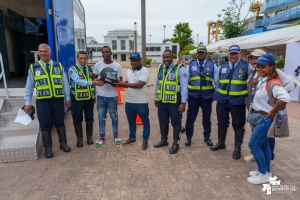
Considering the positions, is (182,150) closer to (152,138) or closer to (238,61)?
(152,138)

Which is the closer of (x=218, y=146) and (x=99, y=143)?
(x=218, y=146)

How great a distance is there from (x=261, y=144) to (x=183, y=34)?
5287 centimetres

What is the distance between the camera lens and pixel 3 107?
412cm

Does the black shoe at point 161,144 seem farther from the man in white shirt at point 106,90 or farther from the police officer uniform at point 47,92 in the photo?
the police officer uniform at point 47,92

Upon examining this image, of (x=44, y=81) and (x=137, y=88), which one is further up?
(x=44, y=81)

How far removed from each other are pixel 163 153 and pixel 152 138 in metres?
0.78

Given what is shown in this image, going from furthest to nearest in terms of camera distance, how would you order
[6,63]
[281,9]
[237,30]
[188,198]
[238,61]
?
1. [281,9]
2. [237,30]
3. [6,63]
4. [238,61]
5. [188,198]

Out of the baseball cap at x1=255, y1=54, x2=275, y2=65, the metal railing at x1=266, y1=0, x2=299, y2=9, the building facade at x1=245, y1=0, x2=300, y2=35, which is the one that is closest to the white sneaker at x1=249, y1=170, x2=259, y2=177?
the baseball cap at x1=255, y1=54, x2=275, y2=65

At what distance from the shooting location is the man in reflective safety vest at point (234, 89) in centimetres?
331

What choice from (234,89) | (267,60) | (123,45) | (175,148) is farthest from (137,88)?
(123,45)

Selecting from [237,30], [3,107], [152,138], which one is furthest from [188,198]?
[237,30]

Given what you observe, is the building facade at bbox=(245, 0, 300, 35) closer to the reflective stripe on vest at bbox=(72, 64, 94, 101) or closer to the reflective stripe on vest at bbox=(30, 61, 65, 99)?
the reflective stripe on vest at bbox=(72, 64, 94, 101)

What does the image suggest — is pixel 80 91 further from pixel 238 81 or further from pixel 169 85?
pixel 238 81

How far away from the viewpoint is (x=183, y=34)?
5238 centimetres
